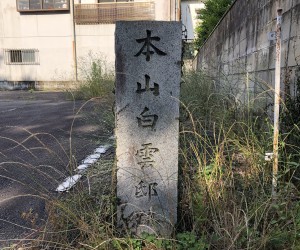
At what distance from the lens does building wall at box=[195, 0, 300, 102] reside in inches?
113

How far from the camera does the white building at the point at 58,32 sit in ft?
43.7

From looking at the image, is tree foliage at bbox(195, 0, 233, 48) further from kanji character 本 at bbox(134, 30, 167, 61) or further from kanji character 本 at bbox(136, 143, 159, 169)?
kanji character 本 at bbox(136, 143, 159, 169)

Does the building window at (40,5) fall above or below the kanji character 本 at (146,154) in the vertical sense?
above

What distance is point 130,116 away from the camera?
6.18ft

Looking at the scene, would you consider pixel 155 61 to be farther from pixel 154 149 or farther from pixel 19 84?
pixel 19 84

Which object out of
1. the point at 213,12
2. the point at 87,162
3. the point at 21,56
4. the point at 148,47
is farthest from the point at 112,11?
the point at 148,47

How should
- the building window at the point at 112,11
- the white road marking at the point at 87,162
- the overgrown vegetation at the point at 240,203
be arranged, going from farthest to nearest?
the building window at the point at 112,11 < the white road marking at the point at 87,162 < the overgrown vegetation at the point at 240,203

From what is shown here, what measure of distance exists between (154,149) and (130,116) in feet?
0.84

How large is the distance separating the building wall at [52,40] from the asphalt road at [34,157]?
666 cm

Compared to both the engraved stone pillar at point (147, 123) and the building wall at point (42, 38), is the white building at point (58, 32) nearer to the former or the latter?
the building wall at point (42, 38)

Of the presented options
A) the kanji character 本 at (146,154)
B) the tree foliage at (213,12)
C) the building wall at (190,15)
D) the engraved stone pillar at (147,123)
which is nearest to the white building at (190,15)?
the building wall at (190,15)

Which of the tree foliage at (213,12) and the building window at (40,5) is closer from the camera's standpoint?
the tree foliage at (213,12)

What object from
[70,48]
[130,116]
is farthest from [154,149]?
[70,48]

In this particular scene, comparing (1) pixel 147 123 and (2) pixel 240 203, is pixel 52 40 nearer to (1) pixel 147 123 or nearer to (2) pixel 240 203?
(1) pixel 147 123
